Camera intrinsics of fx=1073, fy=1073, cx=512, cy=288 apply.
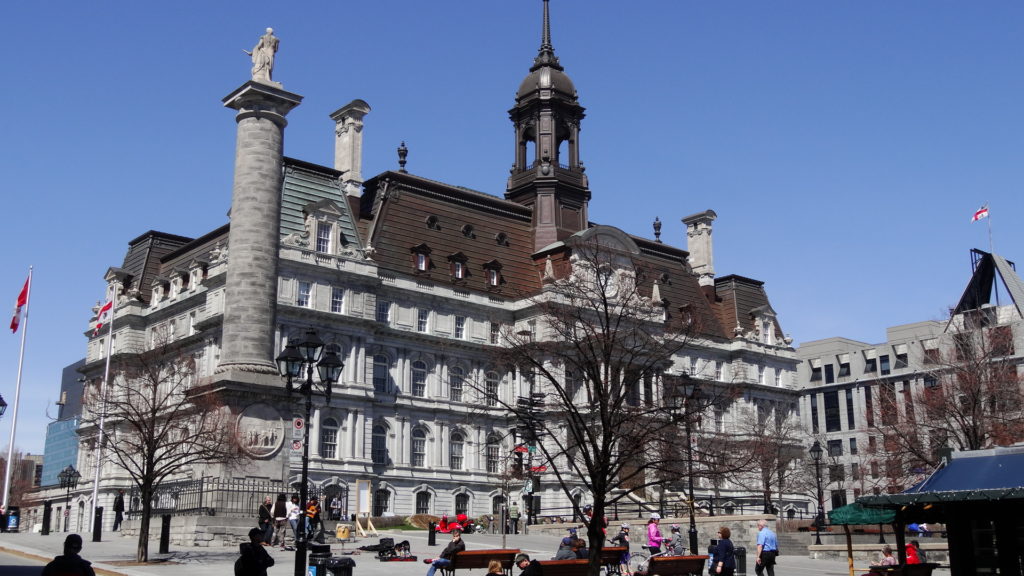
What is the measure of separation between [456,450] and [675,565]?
5074cm

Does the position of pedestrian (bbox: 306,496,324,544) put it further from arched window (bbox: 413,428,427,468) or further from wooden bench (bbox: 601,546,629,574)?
arched window (bbox: 413,428,427,468)

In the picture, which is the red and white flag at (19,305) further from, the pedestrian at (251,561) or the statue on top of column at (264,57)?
the pedestrian at (251,561)

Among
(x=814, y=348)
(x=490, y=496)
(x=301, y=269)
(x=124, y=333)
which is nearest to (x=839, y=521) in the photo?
(x=301, y=269)

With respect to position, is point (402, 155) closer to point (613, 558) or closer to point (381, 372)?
point (381, 372)

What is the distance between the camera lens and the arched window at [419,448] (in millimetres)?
74000

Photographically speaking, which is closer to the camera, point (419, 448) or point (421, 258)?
point (419, 448)

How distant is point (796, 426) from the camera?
9075 centimetres

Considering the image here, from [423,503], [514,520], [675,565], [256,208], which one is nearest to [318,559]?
[675,565]

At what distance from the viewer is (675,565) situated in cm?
2688

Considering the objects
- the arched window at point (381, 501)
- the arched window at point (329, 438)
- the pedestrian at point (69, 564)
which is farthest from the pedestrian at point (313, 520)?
the arched window at point (381, 501)

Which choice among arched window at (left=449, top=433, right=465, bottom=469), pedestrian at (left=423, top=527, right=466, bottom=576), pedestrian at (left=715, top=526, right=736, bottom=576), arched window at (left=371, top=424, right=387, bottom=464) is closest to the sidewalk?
pedestrian at (left=423, top=527, right=466, bottom=576)

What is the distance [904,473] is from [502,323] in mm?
33930

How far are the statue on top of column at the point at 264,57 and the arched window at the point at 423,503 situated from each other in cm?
3917

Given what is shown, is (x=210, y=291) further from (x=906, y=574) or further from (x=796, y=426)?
(x=906, y=574)
